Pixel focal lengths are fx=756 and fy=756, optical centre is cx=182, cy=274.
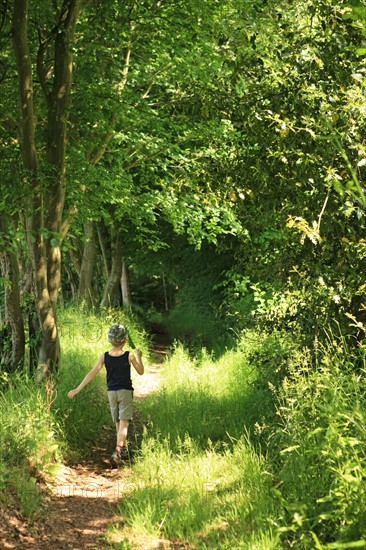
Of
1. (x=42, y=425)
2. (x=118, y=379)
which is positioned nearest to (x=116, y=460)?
(x=118, y=379)

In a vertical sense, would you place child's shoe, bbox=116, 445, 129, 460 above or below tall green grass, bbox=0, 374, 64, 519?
below

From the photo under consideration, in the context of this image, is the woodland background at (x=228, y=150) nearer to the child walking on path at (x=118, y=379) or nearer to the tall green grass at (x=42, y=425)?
the tall green grass at (x=42, y=425)

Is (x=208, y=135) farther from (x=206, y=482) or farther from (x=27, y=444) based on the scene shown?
(x=206, y=482)

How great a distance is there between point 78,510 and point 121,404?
7.37 ft

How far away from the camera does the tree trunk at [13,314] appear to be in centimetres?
1076

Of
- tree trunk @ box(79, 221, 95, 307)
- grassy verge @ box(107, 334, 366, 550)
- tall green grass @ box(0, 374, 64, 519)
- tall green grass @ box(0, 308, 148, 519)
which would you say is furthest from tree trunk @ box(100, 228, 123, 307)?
grassy verge @ box(107, 334, 366, 550)

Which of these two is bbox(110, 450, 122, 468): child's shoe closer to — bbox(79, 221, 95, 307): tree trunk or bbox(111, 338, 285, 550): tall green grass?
bbox(111, 338, 285, 550): tall green grass

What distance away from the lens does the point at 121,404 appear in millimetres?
9008

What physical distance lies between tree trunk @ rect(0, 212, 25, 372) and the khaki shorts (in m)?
2.16

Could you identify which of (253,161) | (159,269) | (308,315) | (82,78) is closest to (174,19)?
(82,78)

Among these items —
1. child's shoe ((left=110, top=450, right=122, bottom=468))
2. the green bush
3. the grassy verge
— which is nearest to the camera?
the green bush

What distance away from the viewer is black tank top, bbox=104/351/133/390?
9047mm

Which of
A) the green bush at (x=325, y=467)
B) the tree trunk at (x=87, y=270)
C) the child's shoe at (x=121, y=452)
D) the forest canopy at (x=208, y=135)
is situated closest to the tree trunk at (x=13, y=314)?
the forest canopy at (x=208, y=135)

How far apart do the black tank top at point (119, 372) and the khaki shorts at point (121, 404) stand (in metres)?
0.06
